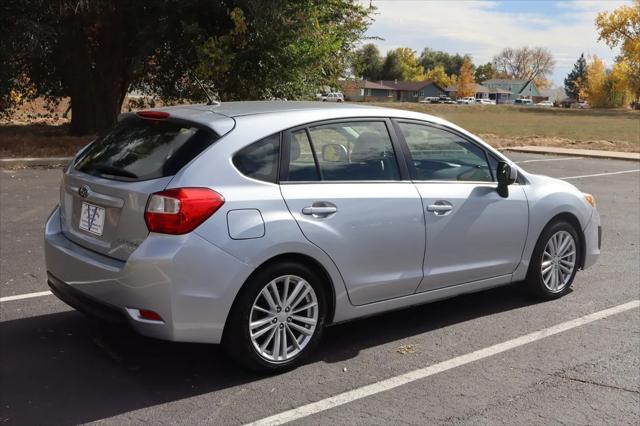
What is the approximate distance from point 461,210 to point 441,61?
7442 inches

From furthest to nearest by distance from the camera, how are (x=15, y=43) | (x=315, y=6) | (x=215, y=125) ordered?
(x=315, y=6) < (x=15, y=43) < (x=215, y=125)

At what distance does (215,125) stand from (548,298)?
3.30m

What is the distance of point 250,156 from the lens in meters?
4.12

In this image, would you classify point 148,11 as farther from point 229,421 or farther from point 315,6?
point 229,421

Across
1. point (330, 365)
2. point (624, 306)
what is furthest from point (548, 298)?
point (330, 365)

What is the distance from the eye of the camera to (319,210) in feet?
13.8

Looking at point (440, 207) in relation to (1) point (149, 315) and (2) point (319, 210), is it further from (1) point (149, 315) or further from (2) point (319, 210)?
(1) point (149, 315)

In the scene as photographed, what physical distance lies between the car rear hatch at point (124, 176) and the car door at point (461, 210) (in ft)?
5.02

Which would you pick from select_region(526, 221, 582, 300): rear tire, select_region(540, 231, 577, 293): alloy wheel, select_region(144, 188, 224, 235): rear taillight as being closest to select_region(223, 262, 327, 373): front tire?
select_region(144, 188, 224, 235): rear taillight

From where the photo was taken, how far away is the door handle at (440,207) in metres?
4.76

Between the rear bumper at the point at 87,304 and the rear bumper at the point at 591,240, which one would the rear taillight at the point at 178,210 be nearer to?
the rear bumper at the point at 87,304

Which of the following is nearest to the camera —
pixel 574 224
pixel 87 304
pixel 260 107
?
pixel 87 304

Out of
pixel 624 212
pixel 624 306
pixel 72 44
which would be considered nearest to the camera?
pixel 624 306

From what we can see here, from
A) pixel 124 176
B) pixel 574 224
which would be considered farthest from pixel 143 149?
pixel 574 224
